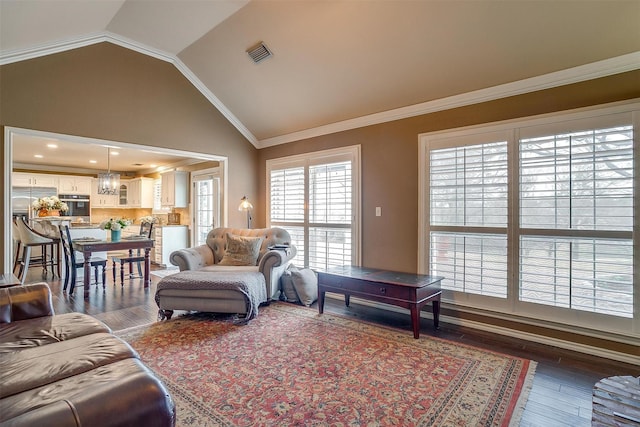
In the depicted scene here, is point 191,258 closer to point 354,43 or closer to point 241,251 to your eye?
point 241,251

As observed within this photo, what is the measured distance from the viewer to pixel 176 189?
716cm

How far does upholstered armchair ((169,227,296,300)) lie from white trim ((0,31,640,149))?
1.71 metres

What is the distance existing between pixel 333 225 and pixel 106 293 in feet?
11.5

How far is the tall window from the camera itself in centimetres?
442

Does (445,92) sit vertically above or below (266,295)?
above

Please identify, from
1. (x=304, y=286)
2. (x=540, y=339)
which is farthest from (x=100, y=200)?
(x=540, y=339)

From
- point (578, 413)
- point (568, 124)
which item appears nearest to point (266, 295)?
point (578, 413)

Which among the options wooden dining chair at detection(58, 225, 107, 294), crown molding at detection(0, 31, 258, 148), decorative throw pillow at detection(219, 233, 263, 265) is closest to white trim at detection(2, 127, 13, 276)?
crown molding at detection(0, 31, 258, 148)

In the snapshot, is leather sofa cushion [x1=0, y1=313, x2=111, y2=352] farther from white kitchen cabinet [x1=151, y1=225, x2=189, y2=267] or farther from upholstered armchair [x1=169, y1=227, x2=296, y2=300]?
white kitchen cabinet [x1=151, y1=225, x2=189, y2=267]

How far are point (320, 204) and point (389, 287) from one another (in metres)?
1.93

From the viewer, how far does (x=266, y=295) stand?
3.87 meters

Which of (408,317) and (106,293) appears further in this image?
(106,293)

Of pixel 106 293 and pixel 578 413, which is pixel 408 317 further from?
pixel 106 293

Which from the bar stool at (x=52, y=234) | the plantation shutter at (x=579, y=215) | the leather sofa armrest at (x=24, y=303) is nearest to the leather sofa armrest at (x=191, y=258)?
the leather sofa armrest at (x=24, y=303)
